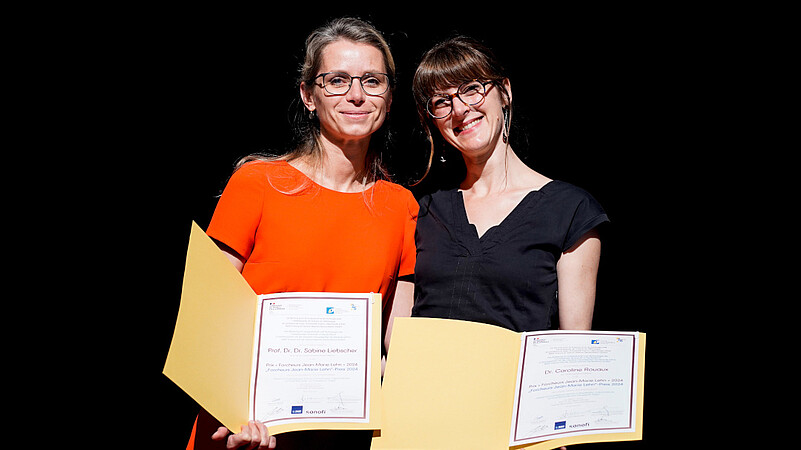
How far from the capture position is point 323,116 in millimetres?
1927

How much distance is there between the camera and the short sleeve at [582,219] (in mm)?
1701

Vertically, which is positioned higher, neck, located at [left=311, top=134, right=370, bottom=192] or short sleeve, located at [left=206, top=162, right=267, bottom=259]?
neck, located at [left=311, top=134, right=370, bottom=192]

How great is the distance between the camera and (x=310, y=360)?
5.10 ft

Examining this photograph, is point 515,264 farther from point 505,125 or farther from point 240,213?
point 240,213

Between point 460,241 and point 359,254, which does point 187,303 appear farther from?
point 460,241

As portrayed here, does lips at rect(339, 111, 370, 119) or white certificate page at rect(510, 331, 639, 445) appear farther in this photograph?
lips at rect(339, 111, 370, 119)

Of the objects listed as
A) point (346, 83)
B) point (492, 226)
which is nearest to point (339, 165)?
point (346, 83)

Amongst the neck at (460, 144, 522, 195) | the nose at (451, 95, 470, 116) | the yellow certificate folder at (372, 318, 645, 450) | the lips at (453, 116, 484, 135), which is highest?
the nose at (451, 95, 470, 116)

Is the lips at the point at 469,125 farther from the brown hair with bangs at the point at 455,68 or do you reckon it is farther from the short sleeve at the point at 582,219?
the short sleeve at the point at 582,219

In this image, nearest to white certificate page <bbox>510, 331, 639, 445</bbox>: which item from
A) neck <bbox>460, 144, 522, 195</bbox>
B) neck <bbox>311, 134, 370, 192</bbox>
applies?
neck <bbox>460, 144, 522, 195</bbox>

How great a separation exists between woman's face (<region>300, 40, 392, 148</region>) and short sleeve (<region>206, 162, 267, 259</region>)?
28 centimetres

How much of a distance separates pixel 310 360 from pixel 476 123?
2.79ft

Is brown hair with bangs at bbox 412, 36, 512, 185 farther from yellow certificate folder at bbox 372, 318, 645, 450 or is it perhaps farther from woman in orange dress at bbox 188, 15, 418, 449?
yellow certificate folder at bbox 372, 318, 645, 450

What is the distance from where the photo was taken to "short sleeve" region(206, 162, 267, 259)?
1.80m
